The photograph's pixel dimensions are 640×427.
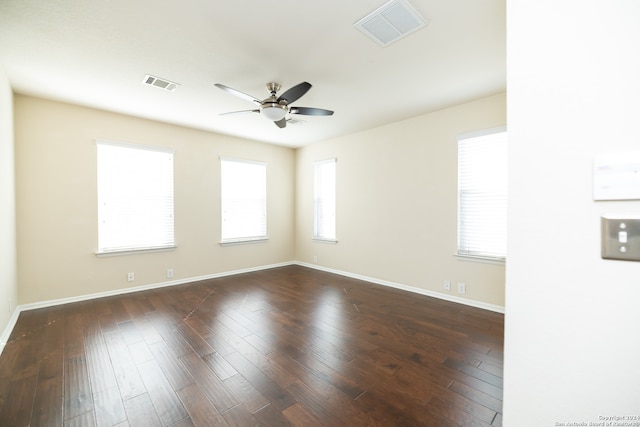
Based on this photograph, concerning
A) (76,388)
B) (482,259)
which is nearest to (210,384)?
(76,388)

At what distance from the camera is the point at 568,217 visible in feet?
2.37

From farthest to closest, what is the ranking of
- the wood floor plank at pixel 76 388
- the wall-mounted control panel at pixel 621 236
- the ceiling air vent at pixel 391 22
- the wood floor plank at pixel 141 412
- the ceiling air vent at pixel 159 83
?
the ceiling air vent at pixel 159 83 → the ceiling air vent at pixel 391 22 → the wood floor plank at pixel 76 388 → the wood floor plank at pixel 141 412 → the wall-mounted control panel at pixel 621 236

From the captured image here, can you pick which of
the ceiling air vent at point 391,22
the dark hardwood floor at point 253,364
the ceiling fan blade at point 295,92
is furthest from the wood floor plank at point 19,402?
the ceiling air vent at point 391,22

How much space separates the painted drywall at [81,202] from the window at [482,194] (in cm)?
426

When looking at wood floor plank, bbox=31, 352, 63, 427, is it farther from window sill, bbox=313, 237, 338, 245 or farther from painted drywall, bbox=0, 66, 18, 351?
window sill, bbox=313, 237, 338, 245

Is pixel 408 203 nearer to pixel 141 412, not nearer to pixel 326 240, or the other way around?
pixel 326 240

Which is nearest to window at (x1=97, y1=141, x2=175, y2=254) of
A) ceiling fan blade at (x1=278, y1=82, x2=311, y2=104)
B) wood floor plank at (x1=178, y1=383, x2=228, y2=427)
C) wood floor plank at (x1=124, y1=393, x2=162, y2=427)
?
ceiling fan blade at (x1=278, y1=82, x2=311, y2=104)

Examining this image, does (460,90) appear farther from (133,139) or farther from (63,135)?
(63,135)

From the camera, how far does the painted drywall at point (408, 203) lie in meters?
3.51

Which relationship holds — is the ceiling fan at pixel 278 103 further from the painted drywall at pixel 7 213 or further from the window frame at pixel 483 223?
the painted drywall at pixel 7 213

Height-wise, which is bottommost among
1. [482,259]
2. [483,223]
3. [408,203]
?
[482,259]

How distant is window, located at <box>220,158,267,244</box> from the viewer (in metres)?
5.11

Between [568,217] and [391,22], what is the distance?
6.52ft

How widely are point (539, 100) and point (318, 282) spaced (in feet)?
14.0
